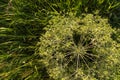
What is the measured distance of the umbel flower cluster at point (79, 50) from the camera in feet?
10.7

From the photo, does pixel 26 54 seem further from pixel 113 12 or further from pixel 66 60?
pixel 113 12

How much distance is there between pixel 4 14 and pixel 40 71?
797mm

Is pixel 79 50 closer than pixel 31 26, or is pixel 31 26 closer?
pixel 79 50

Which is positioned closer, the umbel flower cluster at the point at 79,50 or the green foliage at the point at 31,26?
the umbel flower cluster at the point at 79,50

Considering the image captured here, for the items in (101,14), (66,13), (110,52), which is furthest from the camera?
(101,14)

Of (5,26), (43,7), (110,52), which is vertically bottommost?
(110,52)

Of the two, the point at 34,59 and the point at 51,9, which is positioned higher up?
the point at 51,9

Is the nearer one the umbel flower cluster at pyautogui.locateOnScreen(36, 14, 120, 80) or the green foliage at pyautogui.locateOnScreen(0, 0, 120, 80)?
the umbel flower cluster at pyautogui.locateOnScreen(36, 14, 120, 80)

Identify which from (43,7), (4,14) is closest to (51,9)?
(43,7)

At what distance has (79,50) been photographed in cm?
326

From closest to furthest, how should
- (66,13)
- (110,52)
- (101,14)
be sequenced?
(110,52), (66,13), (101,14)

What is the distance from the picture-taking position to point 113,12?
153 inches

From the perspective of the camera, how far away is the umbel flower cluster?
327 centimetres

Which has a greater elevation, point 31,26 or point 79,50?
point 31,26
